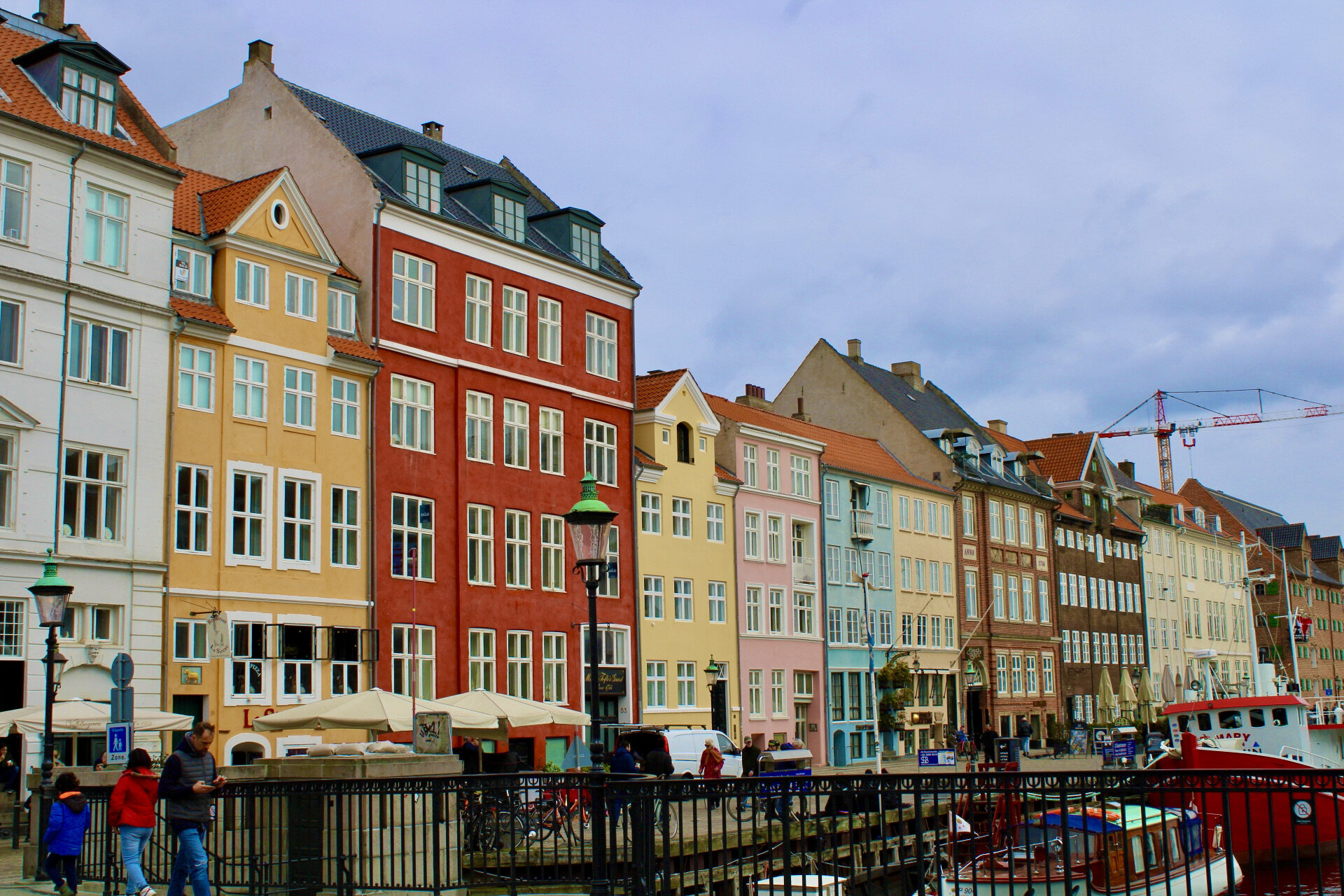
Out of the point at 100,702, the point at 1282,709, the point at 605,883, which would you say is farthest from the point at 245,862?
the point at 1282,709

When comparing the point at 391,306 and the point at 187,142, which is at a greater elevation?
the point at 187,142

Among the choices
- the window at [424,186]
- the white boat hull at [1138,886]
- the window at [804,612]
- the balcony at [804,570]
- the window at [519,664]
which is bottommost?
the white boat hull at [1138,886]

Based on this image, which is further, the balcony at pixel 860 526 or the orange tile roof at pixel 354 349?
the balcony at pixel 860 526

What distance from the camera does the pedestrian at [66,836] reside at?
57.5ft

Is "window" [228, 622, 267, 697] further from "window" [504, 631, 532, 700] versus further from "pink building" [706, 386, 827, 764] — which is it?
"pink building" [706, 386, 827, 764]

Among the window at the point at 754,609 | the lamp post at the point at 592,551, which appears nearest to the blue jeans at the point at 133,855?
the lamp post at the point at 592,551

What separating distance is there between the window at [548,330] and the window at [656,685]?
395 inches

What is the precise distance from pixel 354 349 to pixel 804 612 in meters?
23.7

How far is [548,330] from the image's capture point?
148ft

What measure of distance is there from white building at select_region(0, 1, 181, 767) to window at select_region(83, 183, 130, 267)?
0.11 ft

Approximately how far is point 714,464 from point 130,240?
23.9 metres

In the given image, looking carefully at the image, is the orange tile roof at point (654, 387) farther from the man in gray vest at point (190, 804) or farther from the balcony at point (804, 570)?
the man in gray vest at point (190, 804)

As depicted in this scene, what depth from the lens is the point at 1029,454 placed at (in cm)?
7906

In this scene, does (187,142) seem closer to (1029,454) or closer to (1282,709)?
(1282,709)
